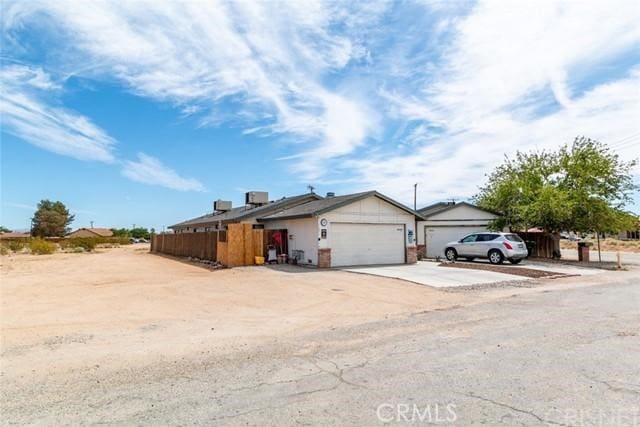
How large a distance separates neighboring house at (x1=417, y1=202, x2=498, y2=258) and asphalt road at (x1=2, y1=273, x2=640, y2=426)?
1827 cm

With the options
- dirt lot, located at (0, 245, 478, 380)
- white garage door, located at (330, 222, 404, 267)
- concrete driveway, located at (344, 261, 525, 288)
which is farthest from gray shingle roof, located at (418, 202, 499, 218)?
dirt lot, located at (0, 245, 478, 380)

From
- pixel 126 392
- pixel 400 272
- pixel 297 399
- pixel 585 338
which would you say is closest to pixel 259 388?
pixel 297 399

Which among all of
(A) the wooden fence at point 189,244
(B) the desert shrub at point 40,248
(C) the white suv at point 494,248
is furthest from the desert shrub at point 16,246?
(C) the white suv at point 494,248

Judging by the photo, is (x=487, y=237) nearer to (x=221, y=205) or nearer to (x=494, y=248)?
(x=494, y=248)

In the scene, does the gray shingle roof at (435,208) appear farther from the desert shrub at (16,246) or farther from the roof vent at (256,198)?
the desert shrub at (16,246)

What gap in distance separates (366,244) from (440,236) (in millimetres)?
6949

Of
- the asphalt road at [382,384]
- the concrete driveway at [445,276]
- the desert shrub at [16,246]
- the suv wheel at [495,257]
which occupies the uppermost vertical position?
the desert shrub at [16,246]

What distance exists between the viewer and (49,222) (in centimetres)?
6869

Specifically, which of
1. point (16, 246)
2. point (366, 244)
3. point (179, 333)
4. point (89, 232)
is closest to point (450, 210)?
point (366, 244)

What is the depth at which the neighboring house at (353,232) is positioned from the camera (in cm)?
1920

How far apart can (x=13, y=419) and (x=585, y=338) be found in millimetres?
7187

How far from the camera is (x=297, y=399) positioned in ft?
13.8

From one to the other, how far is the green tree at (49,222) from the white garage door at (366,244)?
215 feet

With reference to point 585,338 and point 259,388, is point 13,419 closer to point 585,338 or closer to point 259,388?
point 259,388
